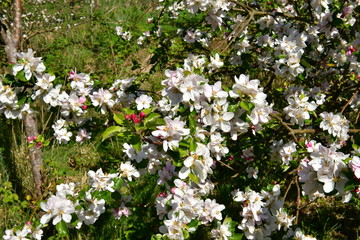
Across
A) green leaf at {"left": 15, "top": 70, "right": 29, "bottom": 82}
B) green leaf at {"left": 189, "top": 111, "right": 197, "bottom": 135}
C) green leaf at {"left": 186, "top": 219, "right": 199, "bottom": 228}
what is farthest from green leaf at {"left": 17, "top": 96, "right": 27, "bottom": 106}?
green leaf at {"left": 186, "top": 219, "right": 199, "bottom": 228}

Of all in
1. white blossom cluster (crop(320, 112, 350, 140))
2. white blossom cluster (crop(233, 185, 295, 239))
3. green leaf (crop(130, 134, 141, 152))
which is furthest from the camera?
white blossom cluster (crop(320, 112, 350, 140))

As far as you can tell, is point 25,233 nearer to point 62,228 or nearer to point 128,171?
point 62,228

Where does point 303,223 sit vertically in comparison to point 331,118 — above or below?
below

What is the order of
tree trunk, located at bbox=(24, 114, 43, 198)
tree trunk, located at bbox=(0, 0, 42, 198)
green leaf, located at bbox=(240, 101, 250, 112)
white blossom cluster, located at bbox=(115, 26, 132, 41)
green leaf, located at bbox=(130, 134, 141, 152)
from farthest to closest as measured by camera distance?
white blossom cluster, located at bbox=(115, 26, 132, 41)
tree trunk, located at bbox=(24, 114, 43, 198)
tree trunk, located at bbox=(0, 0, 42, 198)
green leaf, located at bbox=(240, 101, 250, 112)
green leaf, located at bbox=(130, 134, 141, 152)

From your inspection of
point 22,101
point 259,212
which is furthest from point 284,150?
point 22,101

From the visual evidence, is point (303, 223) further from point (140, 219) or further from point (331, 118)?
point (140, 219)

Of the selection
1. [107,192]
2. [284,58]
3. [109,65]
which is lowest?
[109,65]

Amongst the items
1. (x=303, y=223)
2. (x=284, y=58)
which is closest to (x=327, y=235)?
(x=303, y=223)

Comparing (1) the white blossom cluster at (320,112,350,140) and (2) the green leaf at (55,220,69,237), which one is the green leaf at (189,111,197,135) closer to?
(2) the green leaf at (55,220,69,237)
